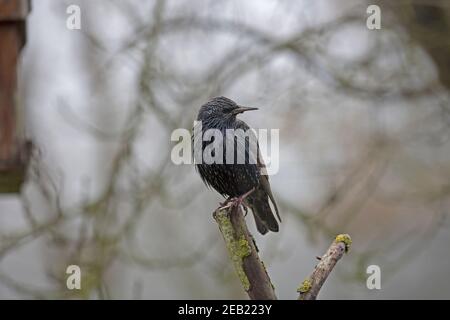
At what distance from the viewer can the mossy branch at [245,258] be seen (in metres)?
2.84

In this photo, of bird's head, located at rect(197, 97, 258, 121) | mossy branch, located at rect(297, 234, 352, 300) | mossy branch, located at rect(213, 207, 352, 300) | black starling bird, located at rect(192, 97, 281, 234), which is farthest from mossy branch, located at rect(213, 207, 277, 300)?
bird's head, located at rect(197, 97, 258, 121)

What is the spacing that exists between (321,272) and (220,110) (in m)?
1.26

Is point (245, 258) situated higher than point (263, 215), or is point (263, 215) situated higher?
point (263, 215)

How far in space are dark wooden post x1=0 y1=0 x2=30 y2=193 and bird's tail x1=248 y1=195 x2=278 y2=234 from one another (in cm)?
117

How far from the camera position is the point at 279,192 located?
17.7 ft

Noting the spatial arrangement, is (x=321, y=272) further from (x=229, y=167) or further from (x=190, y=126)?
(x=190, y=126)

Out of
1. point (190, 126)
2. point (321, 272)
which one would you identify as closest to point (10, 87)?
point (190, 126)

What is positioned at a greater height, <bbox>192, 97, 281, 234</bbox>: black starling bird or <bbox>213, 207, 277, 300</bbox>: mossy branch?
<bbox>192, 97, 281, 234</bbox>: black starling bird

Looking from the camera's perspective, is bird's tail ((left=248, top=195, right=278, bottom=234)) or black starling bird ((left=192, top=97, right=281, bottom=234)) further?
bird's tail ((left=248, top=195, right=278, bottom=234))

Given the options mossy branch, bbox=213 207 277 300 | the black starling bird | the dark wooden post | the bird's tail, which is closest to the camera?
mossy branch, bbox=213 207 277 300

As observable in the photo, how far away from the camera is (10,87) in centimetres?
437

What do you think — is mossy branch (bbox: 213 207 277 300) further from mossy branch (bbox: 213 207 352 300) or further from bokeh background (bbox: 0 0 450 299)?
bokeh background (bbox: 0 0 450 299)

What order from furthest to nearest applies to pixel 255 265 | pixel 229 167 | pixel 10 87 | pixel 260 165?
pixel 10 87 < pixel 260 165 < pixel 229 167 < pixel 255 265

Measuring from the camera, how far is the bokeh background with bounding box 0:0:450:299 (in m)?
4.89
